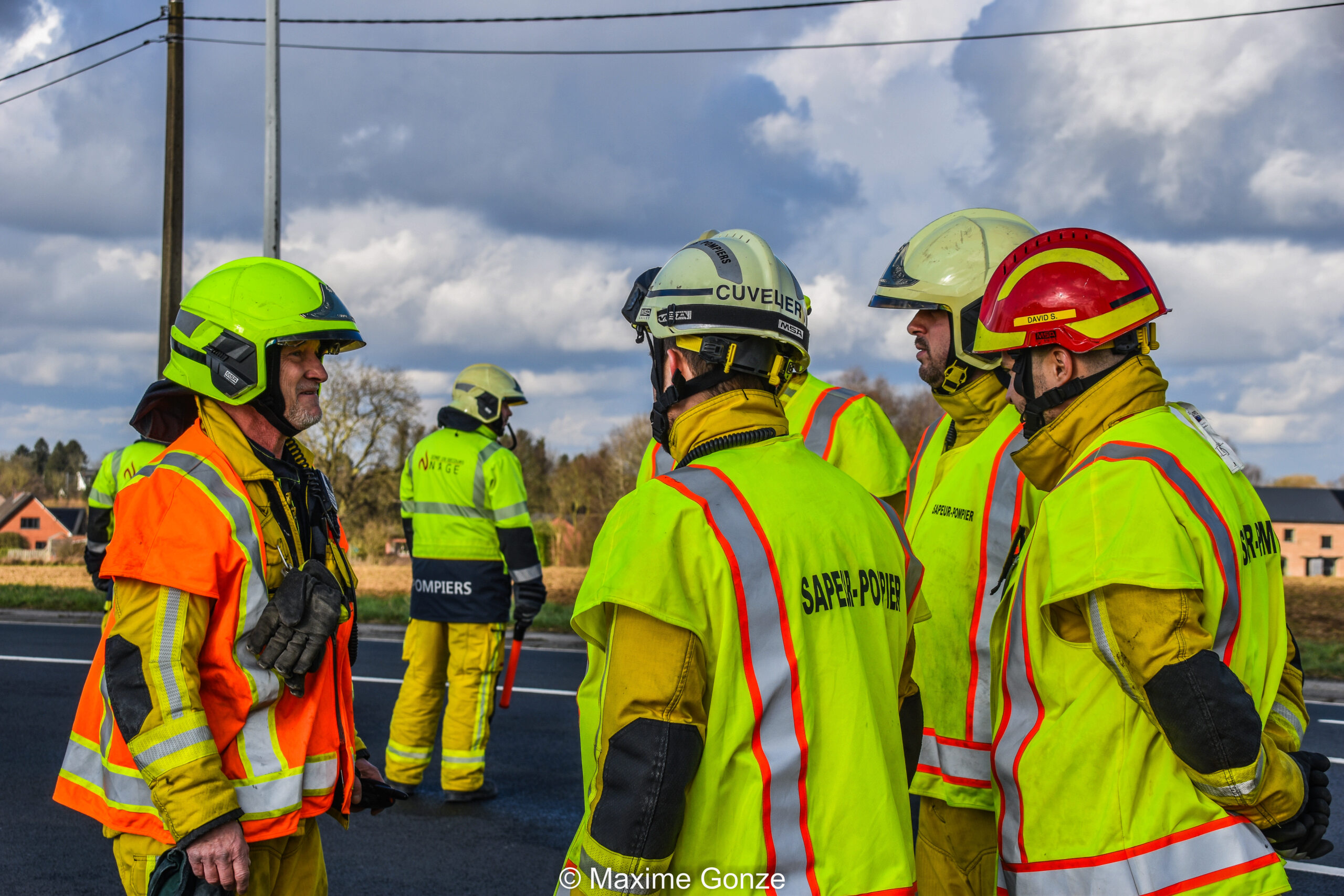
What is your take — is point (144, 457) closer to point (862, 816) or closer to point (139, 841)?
point (139, 841)

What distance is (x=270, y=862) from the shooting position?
2615 millimetres

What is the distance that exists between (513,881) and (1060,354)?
11.9 ft

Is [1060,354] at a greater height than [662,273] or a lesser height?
lesser

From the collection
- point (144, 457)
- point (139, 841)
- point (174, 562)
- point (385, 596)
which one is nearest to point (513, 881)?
point (139, 841)

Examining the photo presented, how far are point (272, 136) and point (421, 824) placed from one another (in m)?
10.2

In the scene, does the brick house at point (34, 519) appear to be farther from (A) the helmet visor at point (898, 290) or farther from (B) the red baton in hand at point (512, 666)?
(A) the helmet visor at point (898, 290)

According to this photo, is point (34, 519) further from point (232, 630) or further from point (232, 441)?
point (232, 630)

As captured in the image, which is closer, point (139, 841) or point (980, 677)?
point (139, 841)

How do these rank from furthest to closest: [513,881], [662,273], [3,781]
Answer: [3,781] → [513,881] → [662,273]

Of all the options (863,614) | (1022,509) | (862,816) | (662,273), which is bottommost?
(862,816)

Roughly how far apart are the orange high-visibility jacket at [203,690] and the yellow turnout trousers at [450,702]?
11.4ft

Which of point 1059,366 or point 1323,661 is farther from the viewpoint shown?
point 1323,661

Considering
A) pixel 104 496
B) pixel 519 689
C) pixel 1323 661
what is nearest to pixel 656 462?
pixel 519 689

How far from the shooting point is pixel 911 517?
11.5ft
